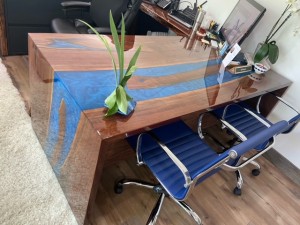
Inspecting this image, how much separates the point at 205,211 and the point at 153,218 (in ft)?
1.41

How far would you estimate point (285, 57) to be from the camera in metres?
1.91

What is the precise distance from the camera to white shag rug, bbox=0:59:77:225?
50.2 inches

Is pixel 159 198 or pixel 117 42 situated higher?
pixel 117 42

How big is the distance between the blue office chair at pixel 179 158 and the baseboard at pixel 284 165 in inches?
37.2

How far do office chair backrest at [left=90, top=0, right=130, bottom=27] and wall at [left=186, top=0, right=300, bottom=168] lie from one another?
103cm

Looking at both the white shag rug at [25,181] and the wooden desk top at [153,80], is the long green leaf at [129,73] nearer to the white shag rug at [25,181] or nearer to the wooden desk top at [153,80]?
the wooden desk top at [153,80]

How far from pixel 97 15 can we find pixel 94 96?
1.58 metres

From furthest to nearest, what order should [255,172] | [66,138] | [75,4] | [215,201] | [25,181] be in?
[75,4], [255,172], [215,201], [25,181], [66,138]

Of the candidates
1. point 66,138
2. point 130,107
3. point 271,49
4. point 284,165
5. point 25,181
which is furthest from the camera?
point 284,165

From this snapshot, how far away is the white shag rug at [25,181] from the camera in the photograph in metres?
1.27

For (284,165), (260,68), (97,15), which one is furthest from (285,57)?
(97,15)

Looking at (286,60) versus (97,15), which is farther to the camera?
(97,15)

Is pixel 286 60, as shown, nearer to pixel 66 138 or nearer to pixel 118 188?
pixel 118 188

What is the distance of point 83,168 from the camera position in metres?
1.11
